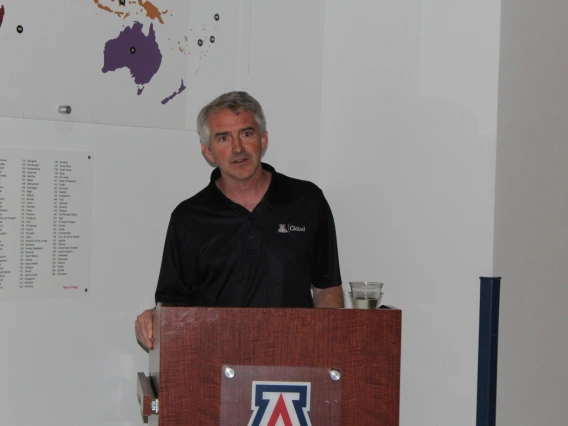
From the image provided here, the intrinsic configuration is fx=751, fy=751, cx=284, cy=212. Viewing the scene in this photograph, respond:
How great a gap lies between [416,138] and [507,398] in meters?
0.96

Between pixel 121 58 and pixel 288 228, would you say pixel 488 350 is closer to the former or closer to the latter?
pixel 288 228

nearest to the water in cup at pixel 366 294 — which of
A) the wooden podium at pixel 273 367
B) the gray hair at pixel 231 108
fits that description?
the wooden podium at pixel 273 367

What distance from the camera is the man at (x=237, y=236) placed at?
2592 mm

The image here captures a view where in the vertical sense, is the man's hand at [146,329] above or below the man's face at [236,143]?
below

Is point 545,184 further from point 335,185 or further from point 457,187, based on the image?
point 335,185

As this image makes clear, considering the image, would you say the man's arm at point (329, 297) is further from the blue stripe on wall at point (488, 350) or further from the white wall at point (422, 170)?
the blue stripe on wall at point (488, 350)

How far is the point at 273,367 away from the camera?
1.86 meters

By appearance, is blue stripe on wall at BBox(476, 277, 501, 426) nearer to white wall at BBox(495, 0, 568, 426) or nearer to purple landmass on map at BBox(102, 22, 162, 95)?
white wall at BBox(495, 0, 568, 426)

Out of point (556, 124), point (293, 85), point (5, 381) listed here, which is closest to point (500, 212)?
point (556, 124)

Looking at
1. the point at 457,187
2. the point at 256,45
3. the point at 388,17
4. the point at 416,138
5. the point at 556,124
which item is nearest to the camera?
the point at 556,124

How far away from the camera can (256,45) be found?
10.6 ft

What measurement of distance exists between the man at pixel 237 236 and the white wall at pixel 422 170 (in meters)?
0.38

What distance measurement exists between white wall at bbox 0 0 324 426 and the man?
0.34m

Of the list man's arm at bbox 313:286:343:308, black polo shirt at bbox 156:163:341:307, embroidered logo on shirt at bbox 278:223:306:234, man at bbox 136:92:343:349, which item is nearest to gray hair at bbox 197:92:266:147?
man at bbox 136:92:343:349
